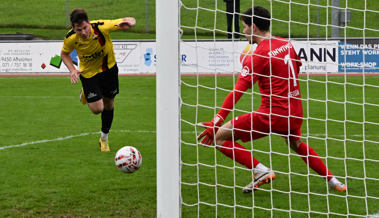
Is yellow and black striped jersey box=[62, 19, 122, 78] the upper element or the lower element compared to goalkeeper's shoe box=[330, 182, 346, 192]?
upper

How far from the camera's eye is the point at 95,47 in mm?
7727

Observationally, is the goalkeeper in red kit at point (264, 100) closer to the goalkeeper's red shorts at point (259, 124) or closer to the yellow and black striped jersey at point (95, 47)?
the goalkeeper's red shorts at point (259, 124)

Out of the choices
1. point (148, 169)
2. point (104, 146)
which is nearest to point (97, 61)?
point (104, 146)

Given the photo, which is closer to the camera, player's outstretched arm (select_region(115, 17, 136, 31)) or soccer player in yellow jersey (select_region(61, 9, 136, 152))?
player's outstretched arm (select_region(115, 17, 136, 31))

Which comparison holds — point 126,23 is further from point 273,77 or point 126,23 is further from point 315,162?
point 315,162

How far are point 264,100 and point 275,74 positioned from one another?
274 millimetres

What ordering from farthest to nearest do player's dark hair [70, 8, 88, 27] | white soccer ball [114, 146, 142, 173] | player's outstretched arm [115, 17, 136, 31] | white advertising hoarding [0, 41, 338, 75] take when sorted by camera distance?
white advertising hoarding [0, 41, 338, 75]
player's outstretched arm [115, 17, 136, 31]
player's dark hair [70, 8, 88, 27]
white soccer ball [114, 146, 142, 173]

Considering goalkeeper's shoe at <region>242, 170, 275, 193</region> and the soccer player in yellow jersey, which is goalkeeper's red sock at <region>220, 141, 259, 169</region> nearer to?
goalkeeper's shoe at <region>242, 170, 275, 193</region>

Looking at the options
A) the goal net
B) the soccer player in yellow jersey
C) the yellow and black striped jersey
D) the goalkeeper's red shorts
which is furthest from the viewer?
the yellow and black striped jersey

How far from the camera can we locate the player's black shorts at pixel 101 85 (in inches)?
308

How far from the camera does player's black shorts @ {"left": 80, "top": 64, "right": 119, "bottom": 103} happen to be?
25.6 feet

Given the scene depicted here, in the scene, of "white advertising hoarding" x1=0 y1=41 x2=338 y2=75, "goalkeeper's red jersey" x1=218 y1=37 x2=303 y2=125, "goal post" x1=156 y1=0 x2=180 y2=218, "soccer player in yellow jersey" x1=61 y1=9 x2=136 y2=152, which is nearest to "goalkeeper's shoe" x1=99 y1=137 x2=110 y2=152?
"soccer player in yellow jersey" x1=61 y1=9 x2=136 y2=152

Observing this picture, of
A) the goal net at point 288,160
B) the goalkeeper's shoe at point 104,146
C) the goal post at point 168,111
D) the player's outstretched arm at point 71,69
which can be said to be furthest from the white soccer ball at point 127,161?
the goalkeeper's shoe at point 104,146

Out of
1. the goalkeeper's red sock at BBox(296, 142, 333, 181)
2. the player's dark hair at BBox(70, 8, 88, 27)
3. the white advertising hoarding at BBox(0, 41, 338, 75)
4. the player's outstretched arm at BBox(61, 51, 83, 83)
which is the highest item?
the player's dark hair at BBox(70, 8, 88, 27)
